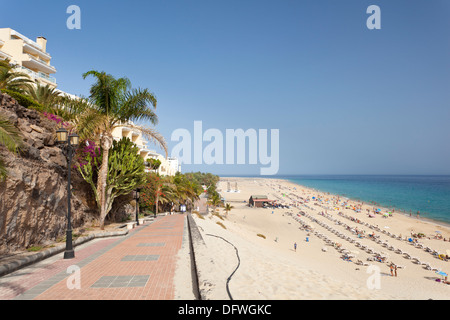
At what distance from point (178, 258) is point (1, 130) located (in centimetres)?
595

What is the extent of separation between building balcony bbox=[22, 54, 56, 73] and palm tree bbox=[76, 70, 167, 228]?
2011cm

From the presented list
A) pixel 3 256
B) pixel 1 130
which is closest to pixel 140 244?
pixel 3 256

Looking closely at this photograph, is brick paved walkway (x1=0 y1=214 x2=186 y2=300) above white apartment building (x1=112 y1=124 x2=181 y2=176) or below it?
below

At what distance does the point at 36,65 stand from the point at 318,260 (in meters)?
36.8

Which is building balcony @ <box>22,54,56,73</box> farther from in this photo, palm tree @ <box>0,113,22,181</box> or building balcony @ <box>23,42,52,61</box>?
palm tree @ <box>0,113,22,181</box>

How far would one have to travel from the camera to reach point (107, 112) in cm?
1354

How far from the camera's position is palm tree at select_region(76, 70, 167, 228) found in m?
12.9

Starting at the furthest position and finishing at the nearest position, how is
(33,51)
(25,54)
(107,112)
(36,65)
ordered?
(33,51) → (36,65) → (25,54) → (107,112)

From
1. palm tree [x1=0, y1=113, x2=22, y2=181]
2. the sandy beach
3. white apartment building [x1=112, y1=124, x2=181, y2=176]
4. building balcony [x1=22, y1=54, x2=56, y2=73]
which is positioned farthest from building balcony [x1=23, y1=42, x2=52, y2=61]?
palm tree [x1=0, y1=113, x2=22, y2=181]

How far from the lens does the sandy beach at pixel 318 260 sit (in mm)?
5680

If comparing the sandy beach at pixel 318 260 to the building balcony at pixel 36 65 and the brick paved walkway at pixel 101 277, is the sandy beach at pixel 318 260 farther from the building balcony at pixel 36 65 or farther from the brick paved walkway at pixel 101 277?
the building balcony at pixel 36 65

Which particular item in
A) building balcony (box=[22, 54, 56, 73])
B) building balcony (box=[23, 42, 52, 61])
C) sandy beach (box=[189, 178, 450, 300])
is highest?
building balcony (box=[23, 42, 52, 61])

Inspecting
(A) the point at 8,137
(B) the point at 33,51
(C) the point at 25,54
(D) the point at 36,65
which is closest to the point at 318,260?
(A) the point at 8,137

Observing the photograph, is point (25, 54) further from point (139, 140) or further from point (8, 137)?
point (8, 137)
